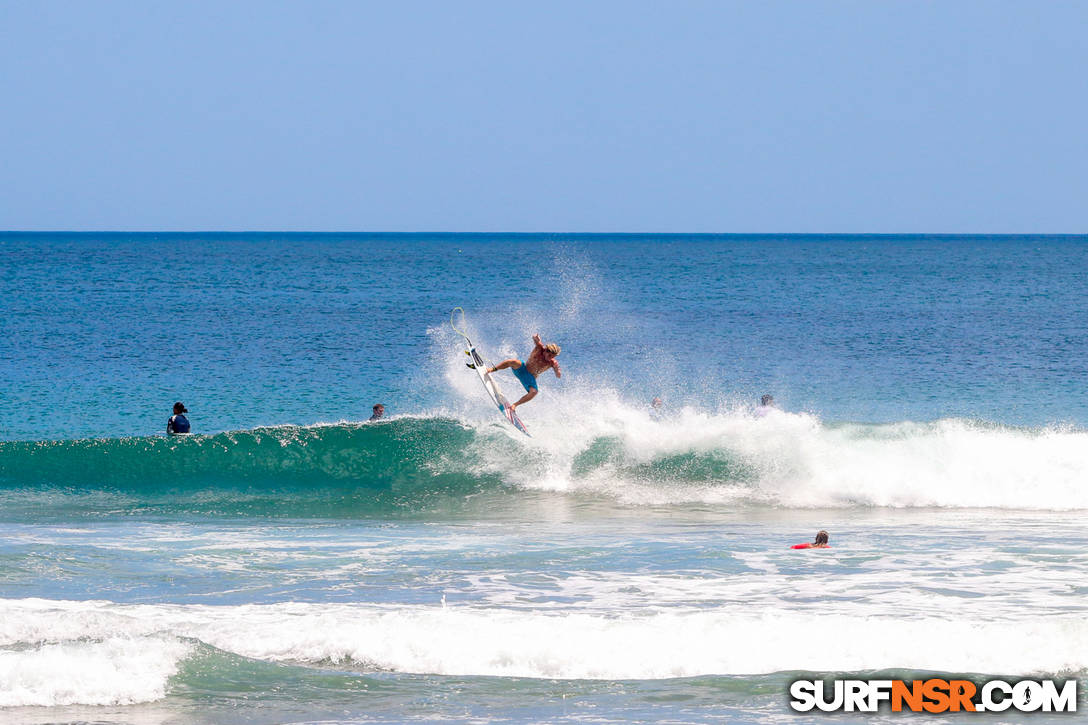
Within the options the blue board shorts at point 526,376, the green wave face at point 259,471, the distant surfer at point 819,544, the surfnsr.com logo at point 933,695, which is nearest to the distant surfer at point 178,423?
the green wave face at point 259,471

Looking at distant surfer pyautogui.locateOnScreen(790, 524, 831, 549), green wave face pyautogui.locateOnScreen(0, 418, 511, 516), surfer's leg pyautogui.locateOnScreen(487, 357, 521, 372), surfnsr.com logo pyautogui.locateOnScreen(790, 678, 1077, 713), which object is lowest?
surfnsr.com logo pyautogui.locateOnScreen(790, 678, 1077, 713)

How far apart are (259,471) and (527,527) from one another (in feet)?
20.9

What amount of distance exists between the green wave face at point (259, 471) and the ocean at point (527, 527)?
7 cm

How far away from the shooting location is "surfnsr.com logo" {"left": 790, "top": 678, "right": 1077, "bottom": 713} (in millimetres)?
9406

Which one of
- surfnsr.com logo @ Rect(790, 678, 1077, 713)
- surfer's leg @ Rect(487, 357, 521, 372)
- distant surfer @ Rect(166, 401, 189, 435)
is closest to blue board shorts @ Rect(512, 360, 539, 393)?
surfer's leg @ Rect(487, 357, 521, 372)

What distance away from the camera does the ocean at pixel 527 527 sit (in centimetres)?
1004

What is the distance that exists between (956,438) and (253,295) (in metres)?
58.1

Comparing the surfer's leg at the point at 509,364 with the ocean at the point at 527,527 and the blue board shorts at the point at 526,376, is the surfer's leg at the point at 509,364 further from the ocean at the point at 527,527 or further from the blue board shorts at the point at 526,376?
the ocean at the point at 527,527

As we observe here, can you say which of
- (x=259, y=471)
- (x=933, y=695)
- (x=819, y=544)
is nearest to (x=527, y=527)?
(x=819, y=544)

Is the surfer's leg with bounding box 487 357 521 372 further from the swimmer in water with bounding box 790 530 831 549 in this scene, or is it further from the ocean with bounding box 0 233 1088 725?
the swimmer in water with bounding box 790 530 831 549

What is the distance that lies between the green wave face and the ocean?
0.24 feet

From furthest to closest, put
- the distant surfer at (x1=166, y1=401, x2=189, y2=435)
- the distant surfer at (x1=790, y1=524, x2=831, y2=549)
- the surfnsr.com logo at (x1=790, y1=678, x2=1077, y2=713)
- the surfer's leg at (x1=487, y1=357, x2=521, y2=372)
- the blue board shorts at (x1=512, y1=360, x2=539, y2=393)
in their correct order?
the distant surfer at (x1=166, y1=401, x2=189, y2=435) → the blue board shorts at (x1=512, y1=360, x2=539, y2=393) → the surfer's leg at (x1=487, y1=357, x2=521, y2=372) → the distant surfer at (x1=790, y1=524, x2=831, y2=549) → the surfnsr.com logo at (x1=790, y1=678, x2=1077, y2=713)

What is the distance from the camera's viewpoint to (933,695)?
31.8ft

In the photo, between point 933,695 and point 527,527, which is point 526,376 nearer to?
point 527,527
